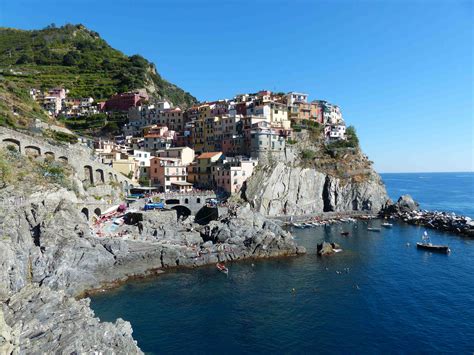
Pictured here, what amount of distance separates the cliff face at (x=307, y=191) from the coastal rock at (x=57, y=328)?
48.6 meters

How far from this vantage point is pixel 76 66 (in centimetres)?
14262

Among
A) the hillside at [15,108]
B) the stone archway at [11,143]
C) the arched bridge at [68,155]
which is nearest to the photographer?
the stone archway at [11,143]

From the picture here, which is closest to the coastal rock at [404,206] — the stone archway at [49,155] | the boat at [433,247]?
the boat at [433,247]

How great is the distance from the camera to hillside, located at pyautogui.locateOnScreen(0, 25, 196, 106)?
126 metres

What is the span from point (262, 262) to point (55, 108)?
301ft

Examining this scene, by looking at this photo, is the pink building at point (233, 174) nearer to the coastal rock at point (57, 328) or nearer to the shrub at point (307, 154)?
the shrub at point (307, 154)

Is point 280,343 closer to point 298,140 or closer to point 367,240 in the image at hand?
point 367,240

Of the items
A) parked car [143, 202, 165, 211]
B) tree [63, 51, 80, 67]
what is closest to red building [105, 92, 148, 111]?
tree [63, 51, 80, 67]

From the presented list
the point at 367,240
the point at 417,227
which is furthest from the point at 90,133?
the point at 417,227

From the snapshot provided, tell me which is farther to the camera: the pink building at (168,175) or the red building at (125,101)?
the red building at (125,101)

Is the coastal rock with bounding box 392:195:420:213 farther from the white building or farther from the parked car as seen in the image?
the parked car

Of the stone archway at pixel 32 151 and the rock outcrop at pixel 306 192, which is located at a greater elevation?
the stone archway at pixel 32 151

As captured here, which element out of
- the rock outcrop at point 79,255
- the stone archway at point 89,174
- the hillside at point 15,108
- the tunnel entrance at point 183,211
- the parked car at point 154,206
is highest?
the hillside at point 15,108

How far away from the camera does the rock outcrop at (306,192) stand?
7644cm
